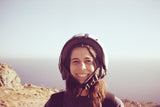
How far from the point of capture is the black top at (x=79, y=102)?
2428 millimetres

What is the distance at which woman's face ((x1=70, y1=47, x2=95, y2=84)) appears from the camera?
2.54m

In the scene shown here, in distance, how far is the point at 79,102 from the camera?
2.53 metres

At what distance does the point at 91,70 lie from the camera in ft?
8.46

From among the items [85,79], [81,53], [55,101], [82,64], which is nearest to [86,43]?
[81,53]

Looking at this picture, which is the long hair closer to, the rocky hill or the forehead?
the forehead

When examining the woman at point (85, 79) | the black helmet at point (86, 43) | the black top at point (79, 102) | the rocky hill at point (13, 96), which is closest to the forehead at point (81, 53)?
the woman at point (85, 79)

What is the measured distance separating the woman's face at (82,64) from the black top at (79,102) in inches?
11.6

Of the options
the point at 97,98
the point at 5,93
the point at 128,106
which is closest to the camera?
the point at 97,98

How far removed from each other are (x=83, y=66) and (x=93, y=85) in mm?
360

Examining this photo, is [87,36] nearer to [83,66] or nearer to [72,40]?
[72,40]

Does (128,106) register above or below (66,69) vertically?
below

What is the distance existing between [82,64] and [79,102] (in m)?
0.59

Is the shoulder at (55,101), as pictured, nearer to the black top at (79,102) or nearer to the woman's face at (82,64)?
the black top at (79,102)

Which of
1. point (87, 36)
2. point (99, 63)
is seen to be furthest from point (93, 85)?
point (87, 36)
